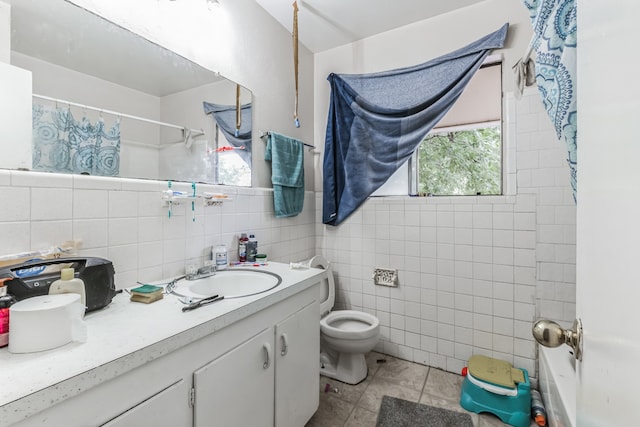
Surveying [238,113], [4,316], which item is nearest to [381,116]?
[238,113]

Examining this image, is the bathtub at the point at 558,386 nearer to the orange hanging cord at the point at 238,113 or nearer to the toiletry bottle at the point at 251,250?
the toiletry bottle at the point at 251,250

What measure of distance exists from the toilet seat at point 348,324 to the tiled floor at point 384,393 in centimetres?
32

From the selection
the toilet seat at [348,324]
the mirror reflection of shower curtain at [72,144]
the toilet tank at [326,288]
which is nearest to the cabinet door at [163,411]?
the mirror reflection of shower curtain at [72,144]

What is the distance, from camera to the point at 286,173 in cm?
200

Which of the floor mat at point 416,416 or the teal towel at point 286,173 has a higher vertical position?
the teal towel at point 286,173

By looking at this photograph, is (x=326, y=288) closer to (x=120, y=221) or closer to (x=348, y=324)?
(x=348, y=324)

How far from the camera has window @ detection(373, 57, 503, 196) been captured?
6.28 ft

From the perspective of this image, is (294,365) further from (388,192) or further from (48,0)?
(48,0)

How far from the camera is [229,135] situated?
66.9 inches

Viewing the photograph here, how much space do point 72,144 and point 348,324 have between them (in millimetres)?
1842

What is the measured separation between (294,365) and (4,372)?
948 mm

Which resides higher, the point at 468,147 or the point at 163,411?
the point at 468,147

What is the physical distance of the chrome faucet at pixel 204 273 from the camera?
130 cm

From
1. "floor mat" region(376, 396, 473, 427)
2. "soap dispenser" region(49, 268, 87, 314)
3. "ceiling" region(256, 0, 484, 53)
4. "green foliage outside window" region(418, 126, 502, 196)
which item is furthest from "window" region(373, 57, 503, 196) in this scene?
"soap dispenser" region(49, 268, 87, 314)
